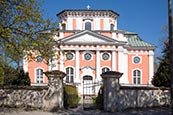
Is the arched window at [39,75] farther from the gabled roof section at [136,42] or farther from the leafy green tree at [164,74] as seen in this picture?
the leafy green tree at [164,74]

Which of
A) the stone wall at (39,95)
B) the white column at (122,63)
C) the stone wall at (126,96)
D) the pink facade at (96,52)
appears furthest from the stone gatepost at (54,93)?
the white column at (122,63)

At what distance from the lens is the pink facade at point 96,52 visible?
44338 millimetres

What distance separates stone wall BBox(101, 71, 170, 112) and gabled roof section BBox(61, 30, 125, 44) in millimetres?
25312

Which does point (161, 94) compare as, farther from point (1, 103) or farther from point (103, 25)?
point (103, 25)

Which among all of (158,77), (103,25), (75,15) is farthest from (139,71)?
(158,77)

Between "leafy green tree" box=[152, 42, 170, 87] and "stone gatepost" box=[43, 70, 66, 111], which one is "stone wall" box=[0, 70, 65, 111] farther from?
"leafy green tree" box=[152, 42, 170, 87]

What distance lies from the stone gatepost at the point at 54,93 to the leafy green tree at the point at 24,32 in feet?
5.31

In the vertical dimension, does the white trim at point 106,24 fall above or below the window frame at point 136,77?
above

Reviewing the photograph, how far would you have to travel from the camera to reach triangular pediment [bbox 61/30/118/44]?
145 feet

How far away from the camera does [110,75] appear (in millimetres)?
17078

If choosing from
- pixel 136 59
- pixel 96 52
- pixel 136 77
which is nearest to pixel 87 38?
pixel 96 52

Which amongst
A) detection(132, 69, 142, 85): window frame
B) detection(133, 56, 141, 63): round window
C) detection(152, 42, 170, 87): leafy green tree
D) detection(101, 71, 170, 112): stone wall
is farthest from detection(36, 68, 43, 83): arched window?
detection(101, 71, 170, 112): stone wall

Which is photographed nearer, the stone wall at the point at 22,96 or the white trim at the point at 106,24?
the stone wall at the point at 22,96

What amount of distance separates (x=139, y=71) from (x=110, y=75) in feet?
100
